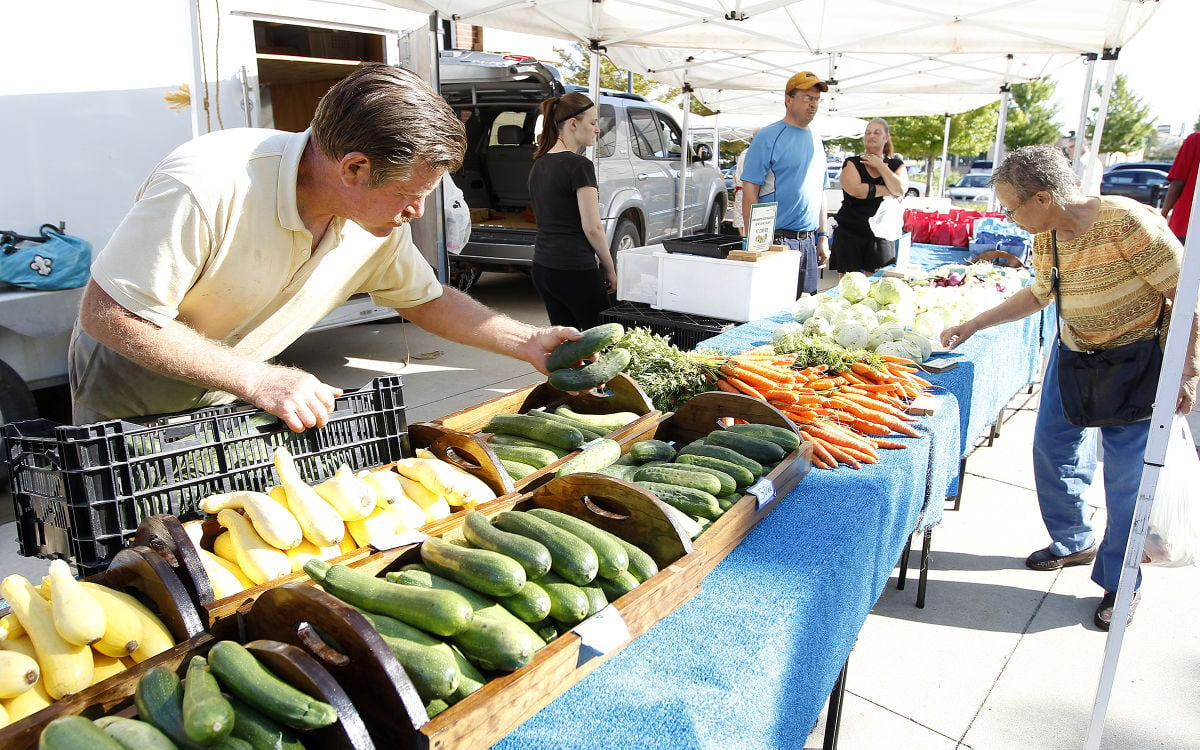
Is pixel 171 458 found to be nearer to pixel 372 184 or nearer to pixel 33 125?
pixel 372 184

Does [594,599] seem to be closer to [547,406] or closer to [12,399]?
[547,406]

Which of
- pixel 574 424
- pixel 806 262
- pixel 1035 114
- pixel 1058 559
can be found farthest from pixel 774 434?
pixel 1035 114

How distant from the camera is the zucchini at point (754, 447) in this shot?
225cm

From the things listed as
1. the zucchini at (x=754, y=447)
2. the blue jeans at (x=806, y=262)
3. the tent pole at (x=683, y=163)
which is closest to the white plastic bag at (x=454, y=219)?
the blue jeans at (x=806, y=262)

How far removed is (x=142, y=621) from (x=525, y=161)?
9155mm

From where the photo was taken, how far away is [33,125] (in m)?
4.45

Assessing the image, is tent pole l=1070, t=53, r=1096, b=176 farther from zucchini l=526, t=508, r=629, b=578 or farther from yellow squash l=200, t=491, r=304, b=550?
yellow squash l=200, t=491, r=304, b=550

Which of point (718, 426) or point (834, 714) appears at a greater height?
point (718, 426)

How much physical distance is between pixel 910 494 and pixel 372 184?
2061 mm

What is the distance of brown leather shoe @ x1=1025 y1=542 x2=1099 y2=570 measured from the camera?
3.83 meters

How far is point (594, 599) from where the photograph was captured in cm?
150

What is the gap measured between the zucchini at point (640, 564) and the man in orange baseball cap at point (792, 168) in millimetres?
4423

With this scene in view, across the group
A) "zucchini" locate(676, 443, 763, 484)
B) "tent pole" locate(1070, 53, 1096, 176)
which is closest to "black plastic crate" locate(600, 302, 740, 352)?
"zucchini" locate(676, 443, 763, 484)

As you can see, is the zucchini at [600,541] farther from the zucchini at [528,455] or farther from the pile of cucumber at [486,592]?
the zucchini at [528,455]
